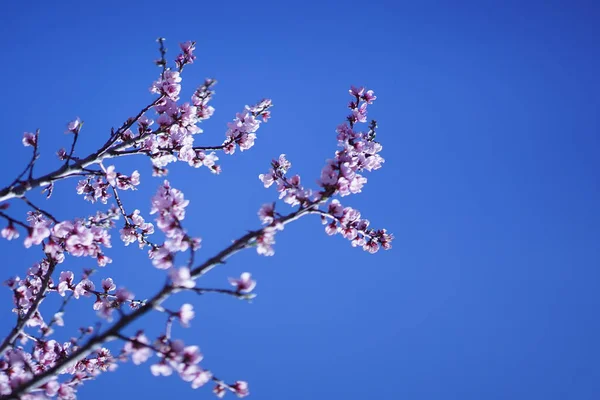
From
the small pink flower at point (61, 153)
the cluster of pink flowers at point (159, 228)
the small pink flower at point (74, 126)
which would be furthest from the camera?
the small pink flower at point (61, 153)

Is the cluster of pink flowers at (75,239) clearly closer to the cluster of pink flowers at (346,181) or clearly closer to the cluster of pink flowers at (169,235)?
the cluster of pink flowers at (169,235)

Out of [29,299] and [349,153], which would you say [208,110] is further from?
[29,299]

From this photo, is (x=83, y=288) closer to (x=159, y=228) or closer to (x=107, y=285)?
(x=107, y=285)

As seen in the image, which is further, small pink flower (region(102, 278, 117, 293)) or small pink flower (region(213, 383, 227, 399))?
small pink flower (region(102, 278, 117, 293))

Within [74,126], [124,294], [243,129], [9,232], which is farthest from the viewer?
[243,129]

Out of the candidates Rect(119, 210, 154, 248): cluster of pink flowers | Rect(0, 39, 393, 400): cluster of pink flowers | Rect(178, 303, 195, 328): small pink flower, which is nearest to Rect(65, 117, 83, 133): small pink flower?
Rect(0, 39, 393, 400): cluster of pink flowers

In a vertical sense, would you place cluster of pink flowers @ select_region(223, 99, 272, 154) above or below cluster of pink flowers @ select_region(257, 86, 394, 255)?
above

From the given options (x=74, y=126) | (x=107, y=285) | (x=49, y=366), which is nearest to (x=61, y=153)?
(x=74, y=126)

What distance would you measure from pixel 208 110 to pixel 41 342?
4.73 m

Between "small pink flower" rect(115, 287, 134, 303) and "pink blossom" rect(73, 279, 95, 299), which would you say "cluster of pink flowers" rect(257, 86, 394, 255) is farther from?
"pink blossom" rect(73, 279, 95, 299)

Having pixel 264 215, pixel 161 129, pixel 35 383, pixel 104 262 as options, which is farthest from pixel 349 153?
pixel 35 383

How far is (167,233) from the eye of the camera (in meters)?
4.59

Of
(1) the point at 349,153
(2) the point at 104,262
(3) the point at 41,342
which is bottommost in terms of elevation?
(3) the point at 41,342

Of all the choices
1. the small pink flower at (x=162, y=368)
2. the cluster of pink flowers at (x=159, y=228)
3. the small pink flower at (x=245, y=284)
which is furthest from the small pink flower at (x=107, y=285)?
the small pink flower at (x=245, y=284)
